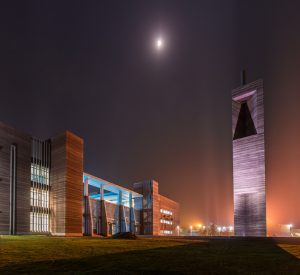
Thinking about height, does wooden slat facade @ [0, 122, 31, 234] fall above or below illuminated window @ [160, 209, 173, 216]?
above

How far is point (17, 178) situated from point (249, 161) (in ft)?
74.4

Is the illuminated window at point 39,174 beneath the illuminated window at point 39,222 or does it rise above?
above

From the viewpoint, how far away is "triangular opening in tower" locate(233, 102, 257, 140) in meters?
30.0

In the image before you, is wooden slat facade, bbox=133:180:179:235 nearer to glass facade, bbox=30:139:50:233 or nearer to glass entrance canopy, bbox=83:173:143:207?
glass entrance canopy, bbox=83:173:143:207

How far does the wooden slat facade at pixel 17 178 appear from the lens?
2880 centimetres

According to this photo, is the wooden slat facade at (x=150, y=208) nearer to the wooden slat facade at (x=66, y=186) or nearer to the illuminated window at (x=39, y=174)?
the wooden slat facade at (x=66, y=186)

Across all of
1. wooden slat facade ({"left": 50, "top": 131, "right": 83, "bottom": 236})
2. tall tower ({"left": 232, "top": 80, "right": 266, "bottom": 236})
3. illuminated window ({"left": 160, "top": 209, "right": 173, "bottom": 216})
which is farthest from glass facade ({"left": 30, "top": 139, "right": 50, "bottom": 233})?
illuminated window ({"left": 160, "top": 209, "right": 173, "bottom": 216})

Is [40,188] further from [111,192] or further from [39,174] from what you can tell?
[111,192]

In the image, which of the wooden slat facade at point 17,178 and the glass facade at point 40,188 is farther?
the glass facade at point 40,188

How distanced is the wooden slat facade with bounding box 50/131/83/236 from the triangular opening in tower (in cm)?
1852

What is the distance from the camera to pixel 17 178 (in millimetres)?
30594

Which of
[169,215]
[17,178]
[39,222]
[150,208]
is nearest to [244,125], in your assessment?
[17,178]

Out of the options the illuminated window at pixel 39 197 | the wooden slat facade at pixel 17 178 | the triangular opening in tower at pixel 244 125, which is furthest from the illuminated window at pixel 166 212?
the triangular opening in tower at pixel 244 125

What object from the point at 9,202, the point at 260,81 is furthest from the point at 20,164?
the point at 260,81
